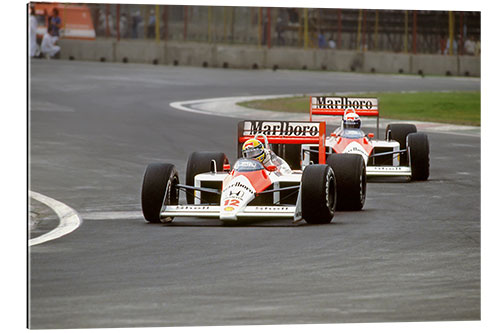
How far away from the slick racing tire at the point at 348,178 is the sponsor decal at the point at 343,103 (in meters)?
4.11

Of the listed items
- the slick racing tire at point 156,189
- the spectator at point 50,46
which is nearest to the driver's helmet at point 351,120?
the slick racing tire at point 156,189

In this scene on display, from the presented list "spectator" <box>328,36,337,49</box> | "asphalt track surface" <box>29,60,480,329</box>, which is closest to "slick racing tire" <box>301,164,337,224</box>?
"asphalt track surface" <box>29,60,480,329</box>

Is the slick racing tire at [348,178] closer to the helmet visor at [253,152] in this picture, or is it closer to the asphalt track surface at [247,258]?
the asphalt track surface at [247,258]

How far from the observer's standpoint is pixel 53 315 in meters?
9.32

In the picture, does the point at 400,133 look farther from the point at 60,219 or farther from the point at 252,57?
the point at 252,57

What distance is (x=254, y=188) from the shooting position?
1338 cm

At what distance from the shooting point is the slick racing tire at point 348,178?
14.2 meters

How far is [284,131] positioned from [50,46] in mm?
33498

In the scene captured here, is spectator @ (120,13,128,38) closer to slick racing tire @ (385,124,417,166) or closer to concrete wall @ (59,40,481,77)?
concrete wall @ (59,40,481,77)

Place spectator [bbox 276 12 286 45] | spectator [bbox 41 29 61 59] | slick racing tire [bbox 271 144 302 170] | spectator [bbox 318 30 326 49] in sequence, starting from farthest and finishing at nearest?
spectator [bbox 41 29 61 59]
spectator [bbox 276 12 286 45]
spectator [bbox 318 30 326 49]
slick racing tire [bbox 271 144 302 170]

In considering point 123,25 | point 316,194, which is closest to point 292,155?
point 316,194

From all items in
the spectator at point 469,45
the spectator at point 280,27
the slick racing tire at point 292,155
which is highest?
the spectator at point 280,27

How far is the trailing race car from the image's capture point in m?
17.4
